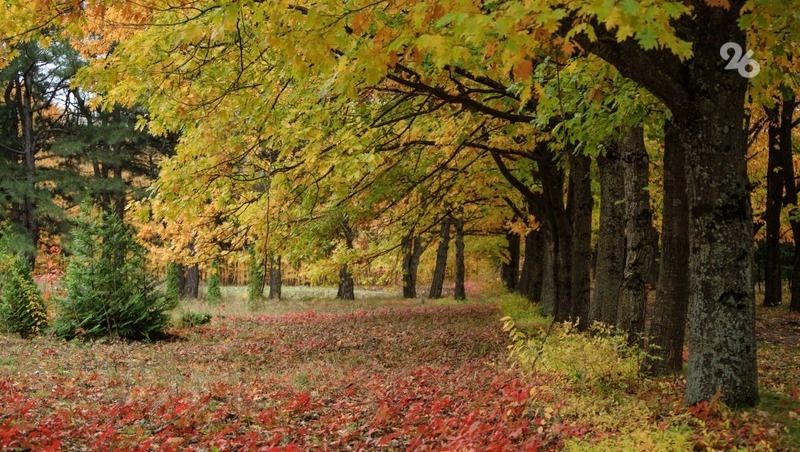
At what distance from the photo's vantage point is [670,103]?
227 inches

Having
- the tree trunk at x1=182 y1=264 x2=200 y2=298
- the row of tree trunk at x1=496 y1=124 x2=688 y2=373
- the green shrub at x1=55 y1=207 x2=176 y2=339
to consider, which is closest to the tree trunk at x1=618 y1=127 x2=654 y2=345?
the row of tree trunk at x1=496 y1=124 x2=688 y2=373

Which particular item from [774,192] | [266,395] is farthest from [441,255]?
[266,395]

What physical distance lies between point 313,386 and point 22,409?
3.85m

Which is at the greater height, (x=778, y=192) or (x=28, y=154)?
(x=28, y=154)

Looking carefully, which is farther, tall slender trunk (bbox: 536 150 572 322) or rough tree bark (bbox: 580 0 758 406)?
tall slender trunk (bbox: 536 150 572 322)

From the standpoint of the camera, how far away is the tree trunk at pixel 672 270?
758 cm

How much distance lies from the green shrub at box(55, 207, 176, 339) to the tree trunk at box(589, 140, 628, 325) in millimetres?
10940

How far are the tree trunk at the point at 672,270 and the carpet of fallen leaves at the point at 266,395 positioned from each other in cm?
197

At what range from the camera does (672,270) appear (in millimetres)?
7609

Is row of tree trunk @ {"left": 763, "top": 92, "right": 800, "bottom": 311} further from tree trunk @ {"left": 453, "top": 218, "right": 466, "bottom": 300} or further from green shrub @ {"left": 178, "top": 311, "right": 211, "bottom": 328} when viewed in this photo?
green shrub @ {"left": 178, "top": 311, "right": 211, "bottom": 328}

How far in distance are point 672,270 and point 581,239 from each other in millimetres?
4957

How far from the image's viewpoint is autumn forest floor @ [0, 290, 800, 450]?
5684 millimetres

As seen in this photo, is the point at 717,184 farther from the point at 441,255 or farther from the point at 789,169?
the point at 441,255

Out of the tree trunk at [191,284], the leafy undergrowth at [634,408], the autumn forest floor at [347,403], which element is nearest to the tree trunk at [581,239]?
the autumn forest floor at [347,403]
